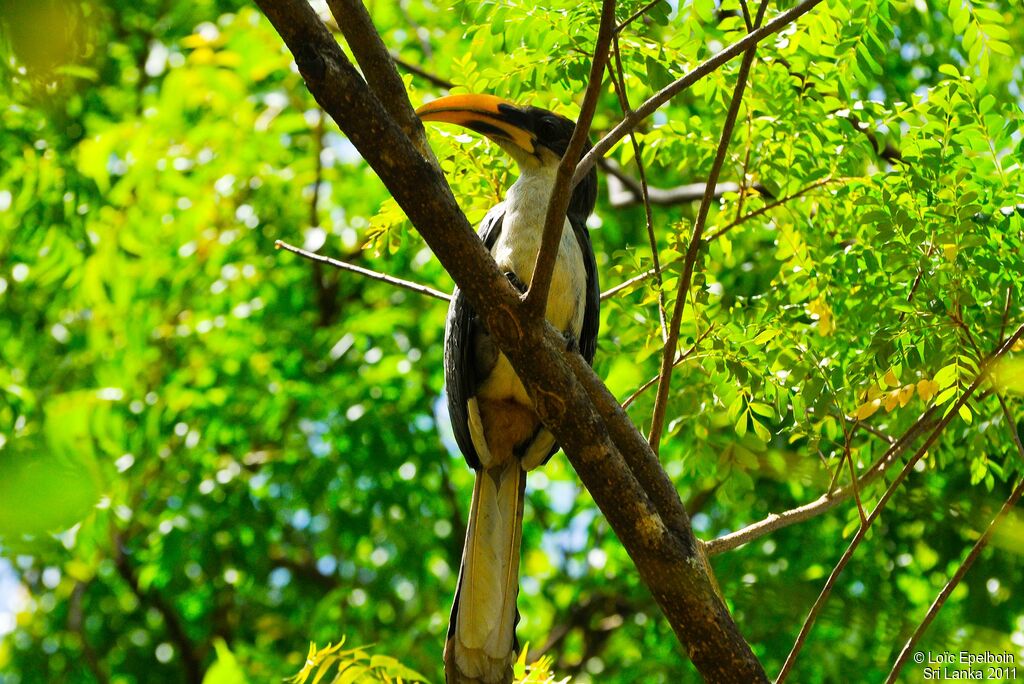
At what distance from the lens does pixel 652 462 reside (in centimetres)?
281

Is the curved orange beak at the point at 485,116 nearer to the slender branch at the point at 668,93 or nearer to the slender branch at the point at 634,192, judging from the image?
the slender branch at the point at 668,93

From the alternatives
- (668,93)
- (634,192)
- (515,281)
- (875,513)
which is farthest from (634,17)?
(634,192)

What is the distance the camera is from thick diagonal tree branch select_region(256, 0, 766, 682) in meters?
2.37

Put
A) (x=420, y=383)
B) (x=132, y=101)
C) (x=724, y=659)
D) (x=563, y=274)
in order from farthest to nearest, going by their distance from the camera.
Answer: (x=132, y=101), (x=420, y=383), (x=563, y=274), (x=724, y=659)

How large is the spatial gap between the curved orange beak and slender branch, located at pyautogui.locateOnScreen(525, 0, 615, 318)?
1313mm

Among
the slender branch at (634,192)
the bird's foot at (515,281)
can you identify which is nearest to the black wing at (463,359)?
the bird's foot at (515,281)

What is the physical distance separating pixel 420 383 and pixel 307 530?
153 centimetres

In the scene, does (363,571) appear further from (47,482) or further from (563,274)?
(47,482)

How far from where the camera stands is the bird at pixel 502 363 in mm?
3346

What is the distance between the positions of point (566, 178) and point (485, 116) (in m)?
1.54

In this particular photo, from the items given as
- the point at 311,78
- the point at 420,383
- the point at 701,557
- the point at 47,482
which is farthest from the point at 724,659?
the point at 420,383

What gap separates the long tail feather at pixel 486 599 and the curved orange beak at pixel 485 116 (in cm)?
129

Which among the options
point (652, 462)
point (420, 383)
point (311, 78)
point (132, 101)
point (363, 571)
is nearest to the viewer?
point (311, 78)

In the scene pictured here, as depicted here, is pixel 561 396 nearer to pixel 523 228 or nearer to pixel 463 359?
pixel 463 359
